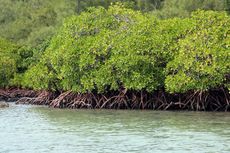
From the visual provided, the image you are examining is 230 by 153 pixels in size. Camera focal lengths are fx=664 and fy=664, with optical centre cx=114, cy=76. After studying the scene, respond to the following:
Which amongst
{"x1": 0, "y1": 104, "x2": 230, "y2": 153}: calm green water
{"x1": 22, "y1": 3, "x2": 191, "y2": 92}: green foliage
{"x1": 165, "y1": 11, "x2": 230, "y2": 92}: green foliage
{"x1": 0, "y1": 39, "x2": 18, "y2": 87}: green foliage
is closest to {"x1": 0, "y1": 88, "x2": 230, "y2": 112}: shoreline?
{"x1": 22, "y1": 3, "x2": 191, "y2": 92}: green foliage

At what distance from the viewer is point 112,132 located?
22.8 meters

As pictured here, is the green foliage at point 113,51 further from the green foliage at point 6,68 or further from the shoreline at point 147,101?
the green foliage at point 6,68

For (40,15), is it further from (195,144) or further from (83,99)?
(195,144)

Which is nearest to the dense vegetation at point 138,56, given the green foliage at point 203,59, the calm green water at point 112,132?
the green foliage at point 203,59

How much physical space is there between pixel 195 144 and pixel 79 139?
3.83 metres

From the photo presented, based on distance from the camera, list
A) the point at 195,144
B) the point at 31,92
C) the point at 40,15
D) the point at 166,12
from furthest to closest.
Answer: the point at 40,15
the point at 166,12
the point at 31,92
the point at 195,144

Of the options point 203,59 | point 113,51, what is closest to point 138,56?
point 113,51

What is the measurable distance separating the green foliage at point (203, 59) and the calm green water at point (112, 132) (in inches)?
54.3

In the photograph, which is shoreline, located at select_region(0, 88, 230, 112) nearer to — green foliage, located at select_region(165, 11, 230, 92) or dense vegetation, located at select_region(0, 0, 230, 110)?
dense vegetation, located at select_region(0, 0, 230, 110)

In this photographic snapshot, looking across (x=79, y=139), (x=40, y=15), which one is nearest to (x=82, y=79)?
(x=79, y=139)

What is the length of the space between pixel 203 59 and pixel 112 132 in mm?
8046

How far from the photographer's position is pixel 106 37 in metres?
32.3

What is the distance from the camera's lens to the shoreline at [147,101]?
30281 millimetres

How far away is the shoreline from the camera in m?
30.3
